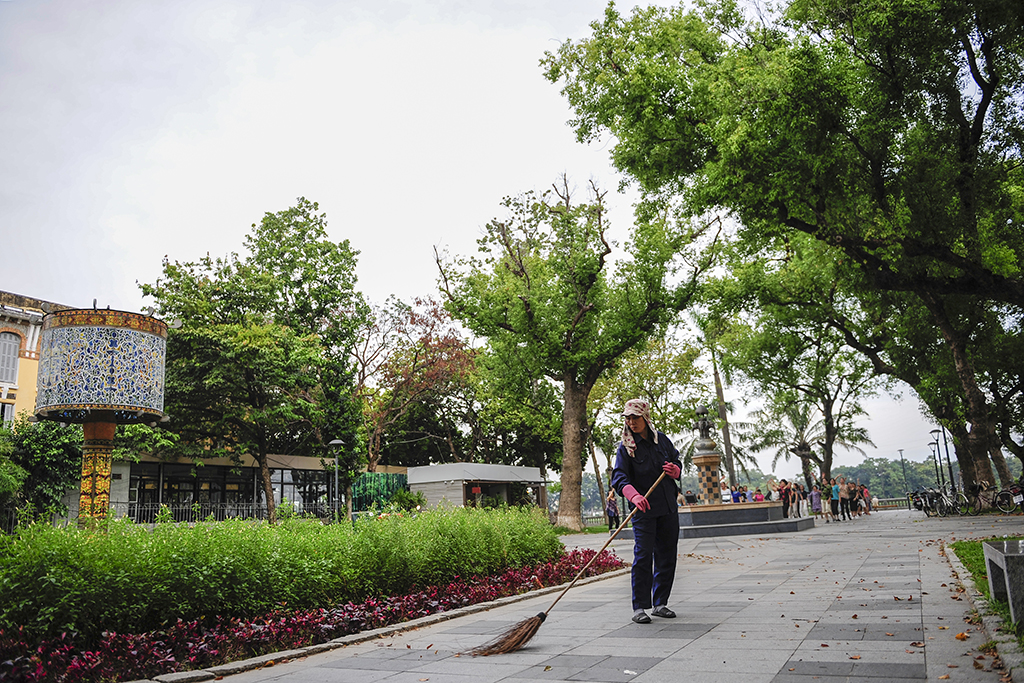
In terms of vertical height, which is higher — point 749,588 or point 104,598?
point 104,598

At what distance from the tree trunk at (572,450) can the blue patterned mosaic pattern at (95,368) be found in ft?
52.9

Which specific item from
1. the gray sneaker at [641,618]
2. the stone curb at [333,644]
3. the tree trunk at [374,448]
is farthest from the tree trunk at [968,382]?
the tree trunk at [374,448]

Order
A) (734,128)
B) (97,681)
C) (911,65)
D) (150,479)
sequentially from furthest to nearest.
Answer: (150,479) < (734,128) < (911,65) < (97,681)

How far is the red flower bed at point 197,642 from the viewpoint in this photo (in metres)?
4.37

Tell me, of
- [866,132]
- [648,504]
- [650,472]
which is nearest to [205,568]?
[648,504]

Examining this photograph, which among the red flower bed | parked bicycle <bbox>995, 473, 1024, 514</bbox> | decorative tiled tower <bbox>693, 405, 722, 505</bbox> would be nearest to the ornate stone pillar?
the red flower bed

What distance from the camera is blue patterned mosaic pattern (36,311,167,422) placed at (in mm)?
9227

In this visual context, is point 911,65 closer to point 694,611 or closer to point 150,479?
point 694,611

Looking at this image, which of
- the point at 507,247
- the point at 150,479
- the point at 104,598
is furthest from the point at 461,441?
the point at 104,598

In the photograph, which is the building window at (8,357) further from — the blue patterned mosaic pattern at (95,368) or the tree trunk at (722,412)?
the tree trunk at (722,412)

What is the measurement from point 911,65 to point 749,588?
9.11 meters

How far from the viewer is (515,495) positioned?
38906 mm

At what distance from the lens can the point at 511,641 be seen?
5.06 m

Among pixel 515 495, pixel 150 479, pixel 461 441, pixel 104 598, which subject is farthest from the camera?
pixel 461 441
